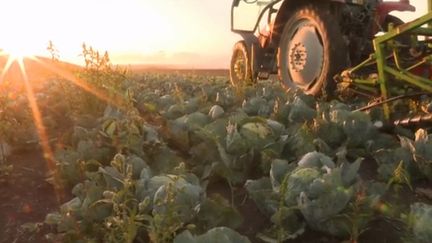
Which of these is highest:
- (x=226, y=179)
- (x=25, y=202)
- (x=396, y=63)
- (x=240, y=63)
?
(x=396, y=63)

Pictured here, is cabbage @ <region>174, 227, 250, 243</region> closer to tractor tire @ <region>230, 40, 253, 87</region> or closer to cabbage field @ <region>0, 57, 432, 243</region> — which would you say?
cabbage field @ <region>0, 57, 432, 243</region>

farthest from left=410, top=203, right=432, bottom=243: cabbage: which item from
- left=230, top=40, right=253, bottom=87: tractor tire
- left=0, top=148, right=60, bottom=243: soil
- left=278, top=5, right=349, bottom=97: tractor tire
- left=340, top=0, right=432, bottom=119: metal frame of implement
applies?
left=230, top=40, right=253, bottom=87: tractor tire

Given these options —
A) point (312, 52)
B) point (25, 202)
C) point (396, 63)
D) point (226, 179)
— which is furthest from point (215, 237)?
point (312, 52)

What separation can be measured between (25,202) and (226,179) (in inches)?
47.2

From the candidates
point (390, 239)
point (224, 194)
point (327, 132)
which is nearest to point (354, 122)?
point (327, 132)

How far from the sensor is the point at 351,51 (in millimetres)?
6664

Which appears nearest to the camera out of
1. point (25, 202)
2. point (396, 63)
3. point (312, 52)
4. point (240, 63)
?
point (25, 202)

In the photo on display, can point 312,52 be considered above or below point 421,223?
above

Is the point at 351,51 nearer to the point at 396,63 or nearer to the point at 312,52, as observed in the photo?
the point at 312,52

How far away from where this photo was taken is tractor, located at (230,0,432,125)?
4.58 metres

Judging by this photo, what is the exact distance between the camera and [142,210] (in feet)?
7.08

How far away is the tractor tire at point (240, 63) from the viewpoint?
9.26 meters

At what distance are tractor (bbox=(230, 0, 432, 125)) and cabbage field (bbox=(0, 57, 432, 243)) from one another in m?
0.57

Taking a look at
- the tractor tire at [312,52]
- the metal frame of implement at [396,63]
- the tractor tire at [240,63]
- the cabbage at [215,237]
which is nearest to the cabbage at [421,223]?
the cabbage at [215,237]
